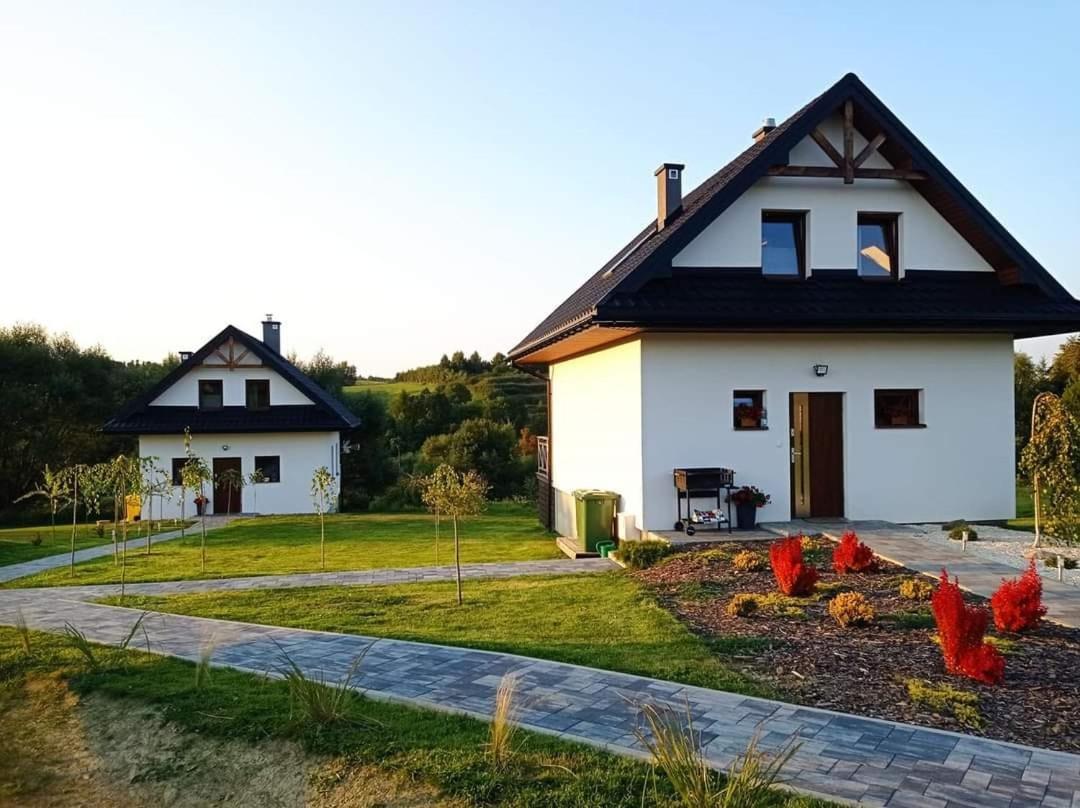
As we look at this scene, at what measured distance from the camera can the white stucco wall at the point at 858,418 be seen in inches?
474

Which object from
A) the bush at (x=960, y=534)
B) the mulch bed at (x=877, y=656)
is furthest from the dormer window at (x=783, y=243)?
the mulch bed at (x=877, y=656)

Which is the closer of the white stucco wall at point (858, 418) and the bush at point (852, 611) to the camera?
the bush at point (852, 611)

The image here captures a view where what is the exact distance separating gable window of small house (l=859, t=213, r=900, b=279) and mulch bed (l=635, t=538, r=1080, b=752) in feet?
19.3

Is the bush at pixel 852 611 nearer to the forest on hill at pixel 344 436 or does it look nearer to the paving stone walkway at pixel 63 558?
the paving stone walkway at pixel 63 558

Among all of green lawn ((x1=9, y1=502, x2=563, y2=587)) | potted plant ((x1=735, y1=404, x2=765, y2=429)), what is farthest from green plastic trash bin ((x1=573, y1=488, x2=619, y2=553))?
potted plant ((x1=735, y1=404, x2=765, y2=429))

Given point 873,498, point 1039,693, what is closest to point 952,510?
point 873,498

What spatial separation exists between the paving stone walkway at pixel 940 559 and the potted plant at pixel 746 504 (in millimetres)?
406

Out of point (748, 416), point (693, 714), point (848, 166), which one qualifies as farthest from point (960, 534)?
point (693, 714)

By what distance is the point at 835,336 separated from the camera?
41.4 feet

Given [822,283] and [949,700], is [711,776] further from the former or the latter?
[822,283]

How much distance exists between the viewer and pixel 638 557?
10.8m

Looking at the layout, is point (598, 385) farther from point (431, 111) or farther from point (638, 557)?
point (431, 111)

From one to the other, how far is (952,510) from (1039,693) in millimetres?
8058

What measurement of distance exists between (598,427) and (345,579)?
561 centimetres
